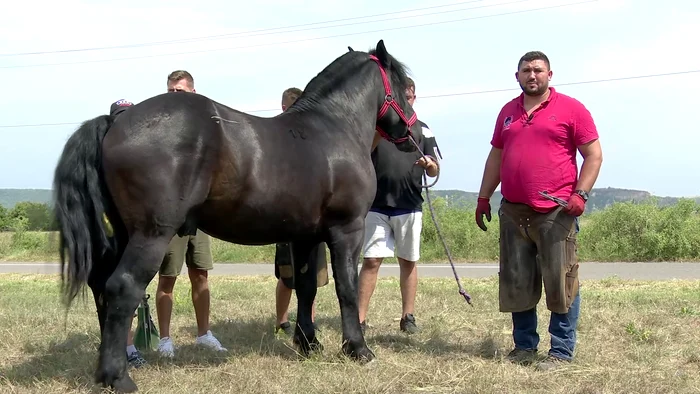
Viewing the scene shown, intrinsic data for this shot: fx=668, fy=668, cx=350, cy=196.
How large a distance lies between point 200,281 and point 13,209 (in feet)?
99.2

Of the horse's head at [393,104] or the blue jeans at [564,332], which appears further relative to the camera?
the horse's head at [393,104]

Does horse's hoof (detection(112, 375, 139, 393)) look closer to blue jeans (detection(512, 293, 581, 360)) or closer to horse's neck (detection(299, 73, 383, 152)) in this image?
horse's neck (detection(299, 73, 383, 152))

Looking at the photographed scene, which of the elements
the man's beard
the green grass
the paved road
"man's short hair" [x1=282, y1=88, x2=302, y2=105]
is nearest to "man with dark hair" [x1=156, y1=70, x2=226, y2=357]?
"man's short hair" [x1=282, y1=88, x2=302, y2=105]

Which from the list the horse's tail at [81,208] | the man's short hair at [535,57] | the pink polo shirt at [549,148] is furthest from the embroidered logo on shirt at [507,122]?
the horse's tail at [81,208]

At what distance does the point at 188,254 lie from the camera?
5594mm

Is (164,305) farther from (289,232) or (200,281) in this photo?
(289,232)

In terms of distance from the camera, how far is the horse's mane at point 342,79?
516 cm

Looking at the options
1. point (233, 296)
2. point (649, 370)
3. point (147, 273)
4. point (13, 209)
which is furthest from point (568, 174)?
point (13, 209)

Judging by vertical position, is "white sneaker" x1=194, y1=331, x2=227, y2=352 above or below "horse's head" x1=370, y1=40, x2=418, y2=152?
below

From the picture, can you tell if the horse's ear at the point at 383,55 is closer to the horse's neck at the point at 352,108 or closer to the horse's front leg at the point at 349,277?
the horse's neck at the point at 352,108

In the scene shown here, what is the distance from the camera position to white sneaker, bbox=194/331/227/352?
5.62m

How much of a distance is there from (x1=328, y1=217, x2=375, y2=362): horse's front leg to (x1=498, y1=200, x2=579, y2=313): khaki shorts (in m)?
1.15

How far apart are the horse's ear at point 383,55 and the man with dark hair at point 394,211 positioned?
88 centimetres

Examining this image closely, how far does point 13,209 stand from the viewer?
32000 millimetres
